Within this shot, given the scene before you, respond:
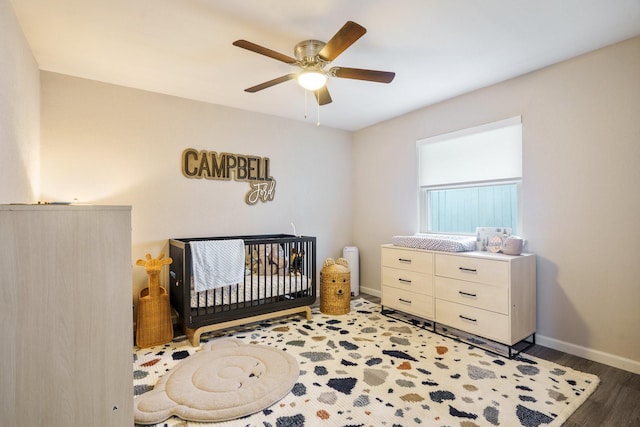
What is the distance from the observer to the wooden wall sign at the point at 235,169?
3264 millimetres

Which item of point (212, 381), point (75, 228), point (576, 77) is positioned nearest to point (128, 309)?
point (75, 228)

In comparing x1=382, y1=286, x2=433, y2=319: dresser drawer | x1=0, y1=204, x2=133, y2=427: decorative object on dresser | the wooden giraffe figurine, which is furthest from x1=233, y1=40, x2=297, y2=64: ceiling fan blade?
x1=382, y1=286, x2=433, y2=319: dresser drawer

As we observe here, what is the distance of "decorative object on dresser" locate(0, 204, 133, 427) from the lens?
3.34 ft

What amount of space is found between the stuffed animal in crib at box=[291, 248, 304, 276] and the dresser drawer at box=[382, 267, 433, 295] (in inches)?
36.7

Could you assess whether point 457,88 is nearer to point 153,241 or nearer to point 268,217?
point 268,217

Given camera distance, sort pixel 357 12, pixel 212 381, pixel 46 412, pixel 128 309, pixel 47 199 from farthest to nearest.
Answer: pixel 47 199
pixel 212 381
pixel 357 12
pixel 128 309
pixel 46 412

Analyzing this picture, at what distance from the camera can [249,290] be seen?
294cm

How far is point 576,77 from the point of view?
7.95 ft

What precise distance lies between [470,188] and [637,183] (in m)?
1.24

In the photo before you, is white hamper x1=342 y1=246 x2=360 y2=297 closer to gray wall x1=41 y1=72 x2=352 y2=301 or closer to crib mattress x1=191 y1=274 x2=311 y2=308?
gray wall x1=41 y1=72 x2=352 y2=301

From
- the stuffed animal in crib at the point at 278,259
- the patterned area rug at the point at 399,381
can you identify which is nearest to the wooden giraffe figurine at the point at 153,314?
the patterned area rug at the point at 399,381

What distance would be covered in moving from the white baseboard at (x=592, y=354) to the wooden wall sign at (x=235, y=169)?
3.10 m

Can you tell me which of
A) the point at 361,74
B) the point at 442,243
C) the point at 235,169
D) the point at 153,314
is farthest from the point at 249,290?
the point at 361,74

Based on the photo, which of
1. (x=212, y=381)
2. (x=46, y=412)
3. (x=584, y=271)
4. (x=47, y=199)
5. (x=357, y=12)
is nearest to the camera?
(x=46, y=412)
